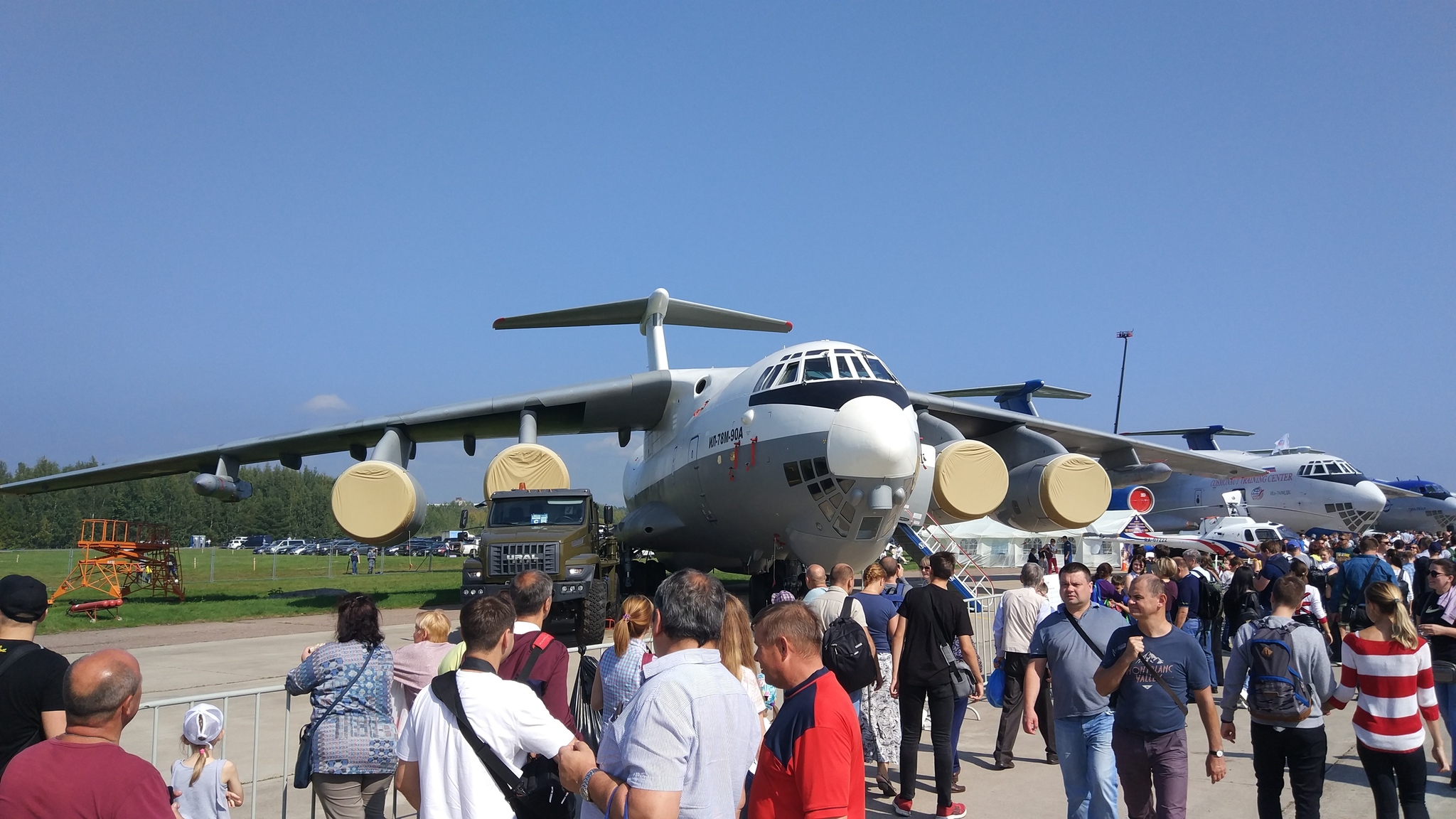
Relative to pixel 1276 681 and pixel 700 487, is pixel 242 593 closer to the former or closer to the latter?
pixel 700 487

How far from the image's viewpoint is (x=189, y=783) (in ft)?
12.5

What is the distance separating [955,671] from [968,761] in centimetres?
146

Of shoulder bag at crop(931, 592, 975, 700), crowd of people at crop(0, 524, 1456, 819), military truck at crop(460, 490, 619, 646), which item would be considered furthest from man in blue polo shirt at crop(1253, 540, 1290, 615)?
military truck at crop(460, 490, 619, 646)

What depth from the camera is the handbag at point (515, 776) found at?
304 centimetres

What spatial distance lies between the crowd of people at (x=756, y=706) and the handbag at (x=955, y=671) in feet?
0.07

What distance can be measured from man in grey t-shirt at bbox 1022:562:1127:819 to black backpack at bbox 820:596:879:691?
0.92 meters

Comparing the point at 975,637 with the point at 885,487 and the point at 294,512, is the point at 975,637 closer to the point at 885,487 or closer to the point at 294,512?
the point at 885,487

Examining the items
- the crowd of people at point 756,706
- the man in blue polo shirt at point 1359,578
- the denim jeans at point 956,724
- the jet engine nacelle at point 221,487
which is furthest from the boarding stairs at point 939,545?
the jet engine nacelle at point 221,487

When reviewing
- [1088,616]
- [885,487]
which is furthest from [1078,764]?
[885,487]

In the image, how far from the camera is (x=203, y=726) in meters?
3.75

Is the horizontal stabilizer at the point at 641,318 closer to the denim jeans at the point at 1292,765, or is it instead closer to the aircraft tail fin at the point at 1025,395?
the aircraft tail fin at the point at 1025,395

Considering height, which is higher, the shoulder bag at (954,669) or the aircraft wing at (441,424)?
the aircraft wing at (441,424)

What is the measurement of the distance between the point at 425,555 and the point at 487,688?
69485 mm

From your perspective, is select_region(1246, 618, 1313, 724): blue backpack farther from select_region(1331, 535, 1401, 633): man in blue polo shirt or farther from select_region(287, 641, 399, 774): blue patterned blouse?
select_region(1331, 535, 1401, 633): man in blue polo shirt
